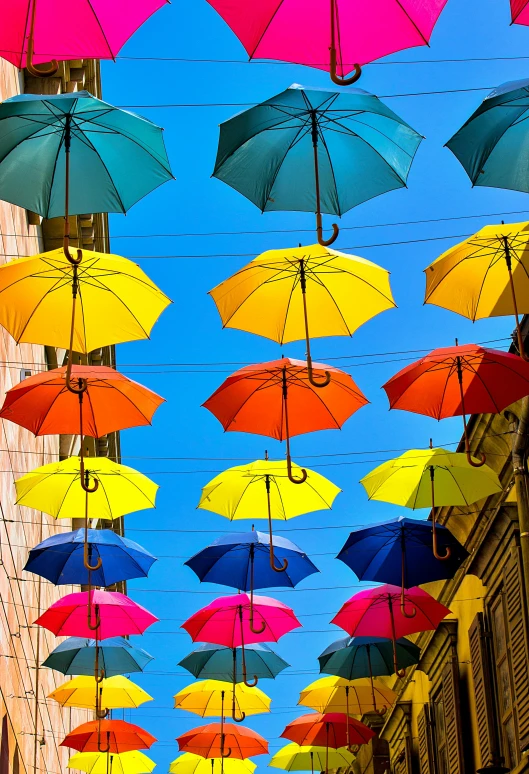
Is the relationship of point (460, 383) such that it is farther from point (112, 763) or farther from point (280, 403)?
point (112, 763)

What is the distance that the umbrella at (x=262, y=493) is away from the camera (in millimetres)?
13273

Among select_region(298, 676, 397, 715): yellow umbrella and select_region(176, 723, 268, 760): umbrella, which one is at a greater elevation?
select_region(298, 676, 397, 715): yellow umbrella

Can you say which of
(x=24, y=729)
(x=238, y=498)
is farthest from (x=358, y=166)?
(x=24, y=729)

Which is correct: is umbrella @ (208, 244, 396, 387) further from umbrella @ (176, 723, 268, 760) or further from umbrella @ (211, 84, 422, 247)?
umbrella @ (176, 723, 268, 760)

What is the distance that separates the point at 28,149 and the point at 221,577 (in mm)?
6441

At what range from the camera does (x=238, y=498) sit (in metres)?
13.3

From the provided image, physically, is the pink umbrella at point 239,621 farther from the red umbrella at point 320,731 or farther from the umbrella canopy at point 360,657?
the red umbrella at point 320,731

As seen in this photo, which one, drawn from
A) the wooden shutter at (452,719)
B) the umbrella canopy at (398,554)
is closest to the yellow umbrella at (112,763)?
the wooden shutter at (452,719)

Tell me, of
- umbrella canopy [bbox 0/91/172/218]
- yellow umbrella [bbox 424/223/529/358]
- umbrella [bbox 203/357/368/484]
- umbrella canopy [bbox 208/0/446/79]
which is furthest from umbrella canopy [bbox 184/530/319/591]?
umbrella canopy [bbox 208/0/446/79]

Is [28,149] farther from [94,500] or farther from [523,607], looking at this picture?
[523,607]

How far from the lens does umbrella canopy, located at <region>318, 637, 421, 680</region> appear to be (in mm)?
15953

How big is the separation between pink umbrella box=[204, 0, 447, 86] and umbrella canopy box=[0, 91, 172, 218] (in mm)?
1187

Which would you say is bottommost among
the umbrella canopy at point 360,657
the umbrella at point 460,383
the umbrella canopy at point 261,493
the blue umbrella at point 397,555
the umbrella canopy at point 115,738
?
the umbrella canopy at point 115,738

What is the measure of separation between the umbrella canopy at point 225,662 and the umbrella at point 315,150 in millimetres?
7751
